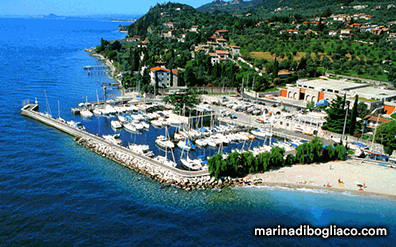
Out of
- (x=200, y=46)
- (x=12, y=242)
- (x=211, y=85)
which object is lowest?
(x=12, y=242)

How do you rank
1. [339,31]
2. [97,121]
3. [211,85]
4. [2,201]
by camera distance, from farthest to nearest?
[339,31] < [211,85] < [97,121] < [2,201]

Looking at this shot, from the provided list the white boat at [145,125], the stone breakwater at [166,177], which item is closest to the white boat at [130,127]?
the white boat at [145,125]

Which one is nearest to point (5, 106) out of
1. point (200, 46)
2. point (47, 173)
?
point (47, 173)

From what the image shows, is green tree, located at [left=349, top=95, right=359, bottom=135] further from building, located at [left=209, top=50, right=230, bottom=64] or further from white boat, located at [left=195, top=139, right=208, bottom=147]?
building, located at [left=209, top=50, right=230, bottom=64]

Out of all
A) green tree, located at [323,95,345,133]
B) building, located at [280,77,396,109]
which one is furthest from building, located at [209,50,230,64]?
green tree, located at [323,95,345,133]

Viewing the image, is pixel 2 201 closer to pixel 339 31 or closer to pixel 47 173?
pixel 47 173

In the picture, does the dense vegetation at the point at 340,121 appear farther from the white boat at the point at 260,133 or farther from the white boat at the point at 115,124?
the white boat at the point at 115,124
